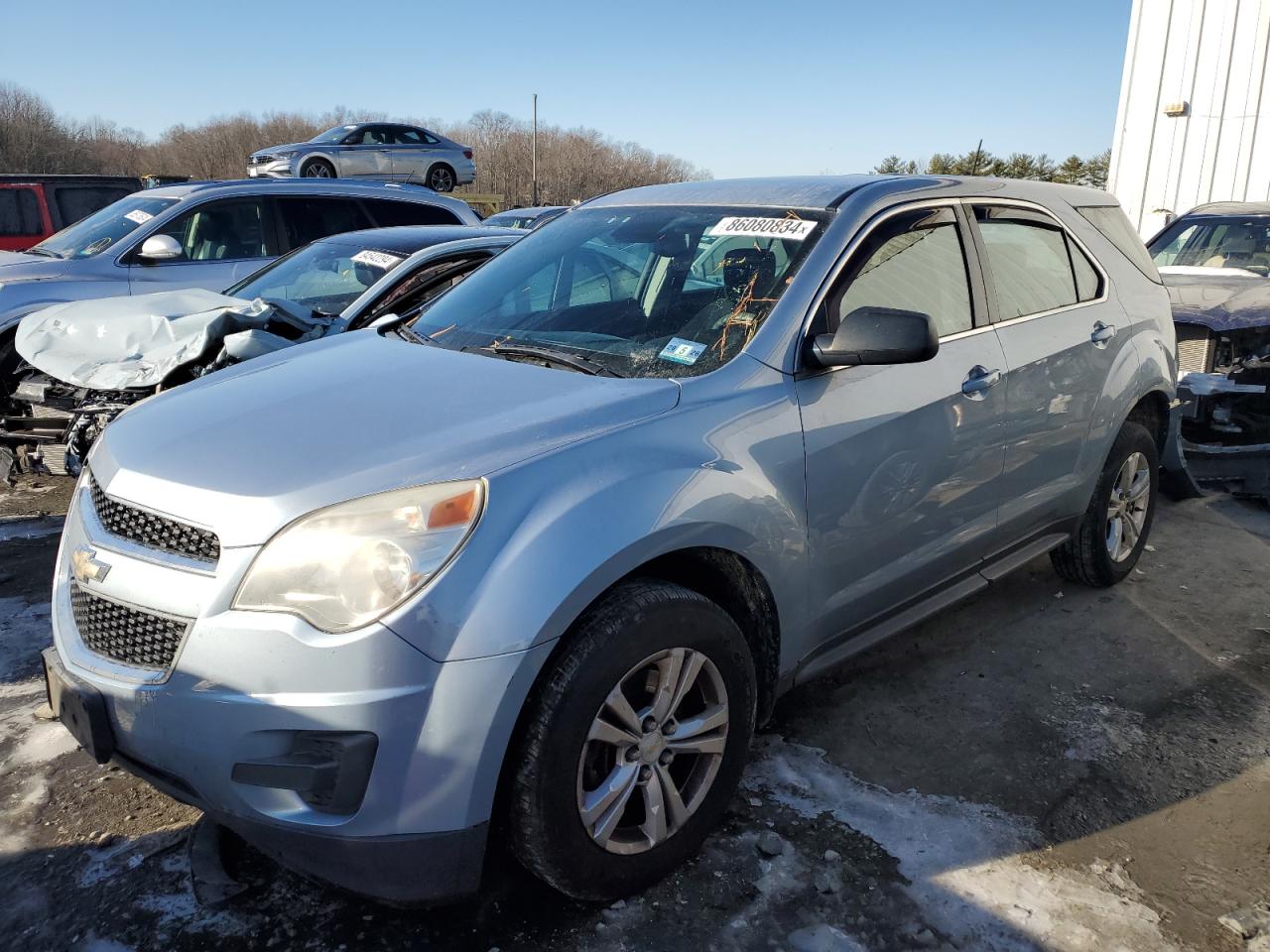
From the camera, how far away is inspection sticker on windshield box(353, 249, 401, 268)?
6.33m

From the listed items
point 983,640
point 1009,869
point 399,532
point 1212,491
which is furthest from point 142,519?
point 1212,491

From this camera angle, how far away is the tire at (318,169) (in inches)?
755

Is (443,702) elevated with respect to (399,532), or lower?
lower

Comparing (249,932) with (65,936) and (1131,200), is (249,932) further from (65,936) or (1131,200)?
(1131,200)

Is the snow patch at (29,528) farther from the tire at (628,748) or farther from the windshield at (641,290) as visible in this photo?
the tire at (628,748)

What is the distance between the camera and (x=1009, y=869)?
2.64 metres

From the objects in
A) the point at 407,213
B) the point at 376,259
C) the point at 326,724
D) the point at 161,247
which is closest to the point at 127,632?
the point at 326,724

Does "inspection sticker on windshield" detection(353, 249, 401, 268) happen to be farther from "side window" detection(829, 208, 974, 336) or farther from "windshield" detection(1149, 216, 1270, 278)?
"windshield" detection(1149, 216, 1270, 278)

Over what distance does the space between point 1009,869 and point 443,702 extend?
1.67m

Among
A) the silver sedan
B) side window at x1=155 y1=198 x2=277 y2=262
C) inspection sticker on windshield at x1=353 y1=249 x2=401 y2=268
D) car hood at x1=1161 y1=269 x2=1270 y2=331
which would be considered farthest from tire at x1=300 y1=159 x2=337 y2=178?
car hood at x1=1161 y1=269 x2=1270 y2=331

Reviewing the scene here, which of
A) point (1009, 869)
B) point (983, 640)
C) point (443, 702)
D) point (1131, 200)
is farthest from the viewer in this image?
point (1131, 200)

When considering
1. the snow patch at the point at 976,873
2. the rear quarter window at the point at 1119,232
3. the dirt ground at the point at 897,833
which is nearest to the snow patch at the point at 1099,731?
the dirt ground at the point at 897,833

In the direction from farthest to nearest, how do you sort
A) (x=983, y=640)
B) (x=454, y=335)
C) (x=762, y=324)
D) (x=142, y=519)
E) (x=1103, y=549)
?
(x=1103, y=549), (x=983, y=640), (x=454, y=335), (x=762, y=324), (x=142, y=519)

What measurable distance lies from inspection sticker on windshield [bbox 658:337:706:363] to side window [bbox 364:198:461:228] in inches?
246
